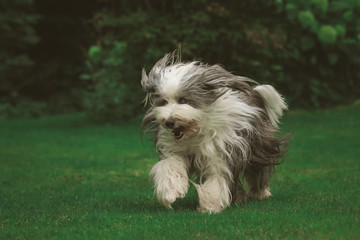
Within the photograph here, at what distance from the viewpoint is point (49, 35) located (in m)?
25.7

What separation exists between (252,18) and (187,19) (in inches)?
71.2

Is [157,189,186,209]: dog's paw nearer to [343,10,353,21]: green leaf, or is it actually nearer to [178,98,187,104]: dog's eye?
[178,98,187,104]: dog's eye

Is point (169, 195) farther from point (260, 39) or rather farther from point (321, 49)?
point (321, 49)

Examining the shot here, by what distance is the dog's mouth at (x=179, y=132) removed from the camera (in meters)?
5.64

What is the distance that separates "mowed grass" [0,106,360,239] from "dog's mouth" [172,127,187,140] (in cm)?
65

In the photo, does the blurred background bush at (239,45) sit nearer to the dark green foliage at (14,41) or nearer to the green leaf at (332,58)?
the green leaf at (332,58)

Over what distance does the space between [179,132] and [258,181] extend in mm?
1241

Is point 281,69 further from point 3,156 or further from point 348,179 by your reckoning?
point 348,179

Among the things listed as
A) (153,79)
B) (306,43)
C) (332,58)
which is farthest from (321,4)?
(153,79)

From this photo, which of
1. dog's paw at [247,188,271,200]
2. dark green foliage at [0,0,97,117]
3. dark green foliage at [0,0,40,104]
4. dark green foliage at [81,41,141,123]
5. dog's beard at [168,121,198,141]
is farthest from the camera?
dark green foliage at [0,0,97,117]

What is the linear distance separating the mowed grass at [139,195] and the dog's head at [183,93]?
77 centimetres

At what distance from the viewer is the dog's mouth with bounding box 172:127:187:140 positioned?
18.5ft

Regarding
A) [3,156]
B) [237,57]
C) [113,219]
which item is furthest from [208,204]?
[237,57]

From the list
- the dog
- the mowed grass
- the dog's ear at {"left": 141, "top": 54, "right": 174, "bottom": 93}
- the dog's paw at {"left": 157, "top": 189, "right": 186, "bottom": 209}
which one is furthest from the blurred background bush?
the dog's paw at {"left": 157, "top": 189, "right": 186, "bottom": 209}
